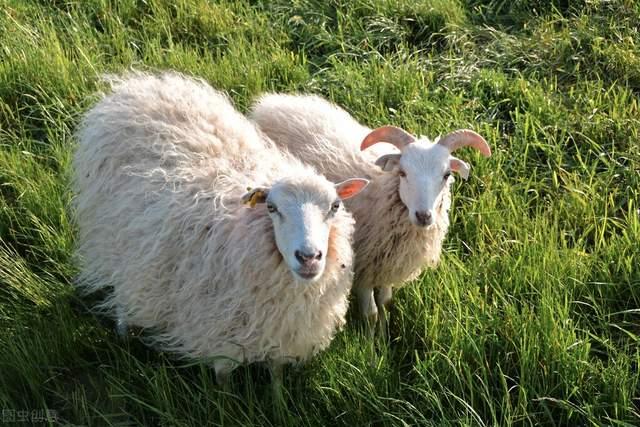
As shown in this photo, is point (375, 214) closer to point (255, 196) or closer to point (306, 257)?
point (255, 196)

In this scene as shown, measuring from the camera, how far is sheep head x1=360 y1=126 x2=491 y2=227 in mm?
2859

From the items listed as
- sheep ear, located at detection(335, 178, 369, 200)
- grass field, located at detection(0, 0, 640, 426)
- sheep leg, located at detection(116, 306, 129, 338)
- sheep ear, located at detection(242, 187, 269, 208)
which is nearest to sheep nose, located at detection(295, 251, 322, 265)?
sheep ear, located at detection(242, 187, 269, 208)

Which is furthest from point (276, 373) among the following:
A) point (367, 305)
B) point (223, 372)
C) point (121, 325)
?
point (121, 325)

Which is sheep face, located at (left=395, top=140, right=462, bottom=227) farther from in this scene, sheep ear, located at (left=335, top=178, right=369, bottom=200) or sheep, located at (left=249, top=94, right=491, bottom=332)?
sheep ear, located at (left=335, top=178, right=369, bottom=200)

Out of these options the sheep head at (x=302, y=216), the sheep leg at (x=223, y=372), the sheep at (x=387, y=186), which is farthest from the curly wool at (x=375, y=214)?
the sheep leg at (x=223, y=372)

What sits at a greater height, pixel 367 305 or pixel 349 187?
pixel 349 187

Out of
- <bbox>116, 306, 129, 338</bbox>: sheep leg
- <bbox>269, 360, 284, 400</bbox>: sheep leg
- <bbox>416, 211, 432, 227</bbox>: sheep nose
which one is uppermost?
<bbox>416, 211, 432, 227</bbox>: sheep nose

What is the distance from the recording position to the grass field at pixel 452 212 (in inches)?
106

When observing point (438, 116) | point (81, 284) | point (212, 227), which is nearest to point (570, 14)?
point (438, 116)

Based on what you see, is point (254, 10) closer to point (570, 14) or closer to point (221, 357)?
point (570, 14)

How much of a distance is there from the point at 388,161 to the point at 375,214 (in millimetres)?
269

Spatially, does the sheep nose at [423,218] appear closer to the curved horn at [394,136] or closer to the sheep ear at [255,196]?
the curved horn at [394,136]

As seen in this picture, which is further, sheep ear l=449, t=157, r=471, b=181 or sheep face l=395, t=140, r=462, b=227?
sheep ear l=449, t=157, r=471, b=181

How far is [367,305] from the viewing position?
3.29m
